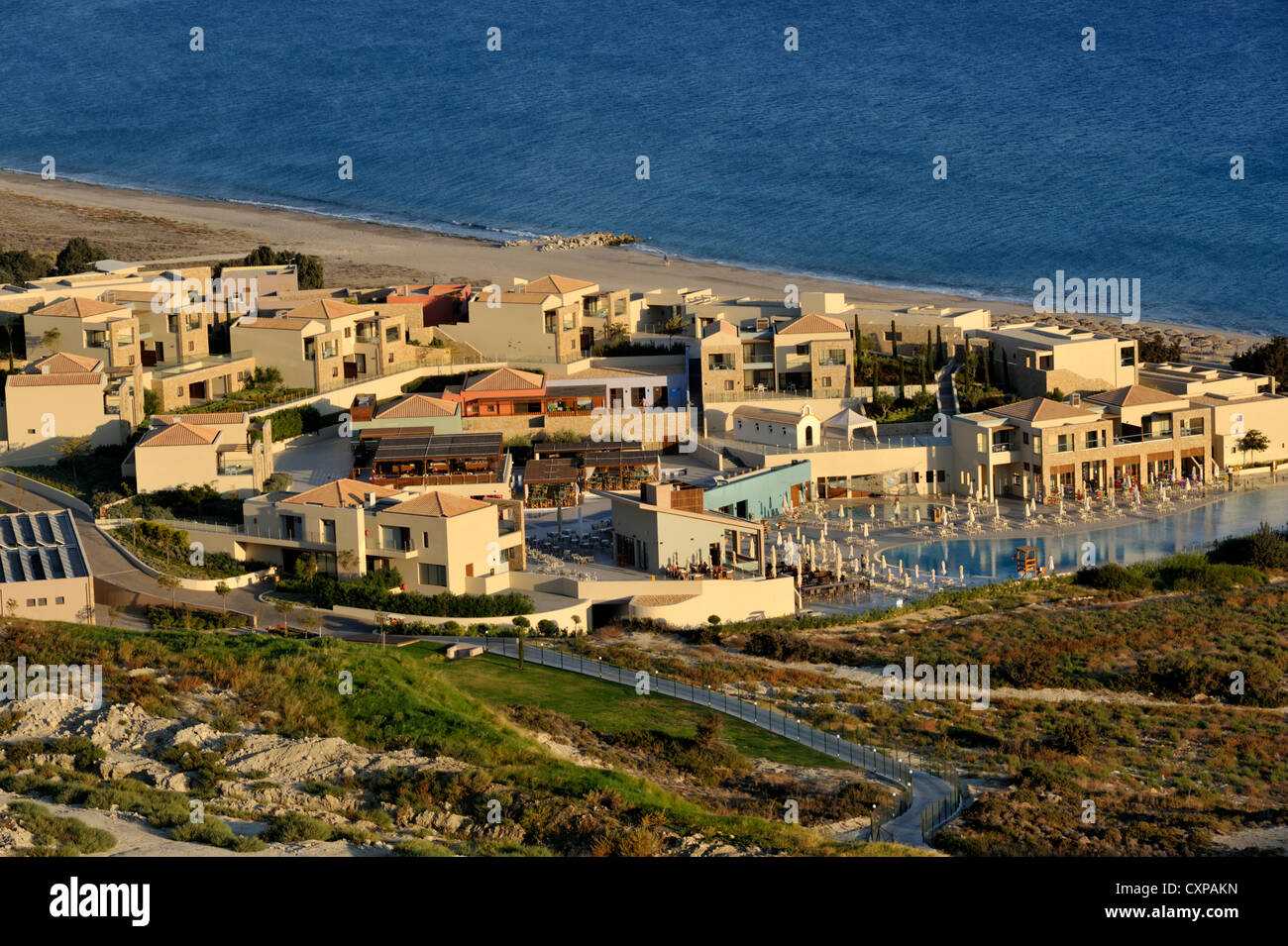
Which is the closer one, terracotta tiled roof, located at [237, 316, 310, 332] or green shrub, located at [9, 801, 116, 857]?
green shrub, located at [9, 801, 116, 857]

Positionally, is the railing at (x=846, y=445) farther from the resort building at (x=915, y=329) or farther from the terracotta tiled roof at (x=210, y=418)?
the terracotta tiled roof at (x=210, y=418)

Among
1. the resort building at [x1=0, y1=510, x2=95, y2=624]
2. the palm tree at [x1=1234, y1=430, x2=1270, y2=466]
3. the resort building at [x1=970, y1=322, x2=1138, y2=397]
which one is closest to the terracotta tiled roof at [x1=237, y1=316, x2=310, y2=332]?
the resort building at [x1=0, y1=510, x2=95, y2=624]

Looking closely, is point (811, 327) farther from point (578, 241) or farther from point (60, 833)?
point (578, 241)

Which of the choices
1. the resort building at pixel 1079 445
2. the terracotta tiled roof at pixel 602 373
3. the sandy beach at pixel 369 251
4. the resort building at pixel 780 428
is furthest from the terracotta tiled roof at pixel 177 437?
the sandy beach at pixel 369 251

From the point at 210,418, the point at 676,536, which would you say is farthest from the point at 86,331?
the point at 676,536

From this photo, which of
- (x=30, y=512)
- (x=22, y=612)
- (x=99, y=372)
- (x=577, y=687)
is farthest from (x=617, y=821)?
(x=99, y=372)

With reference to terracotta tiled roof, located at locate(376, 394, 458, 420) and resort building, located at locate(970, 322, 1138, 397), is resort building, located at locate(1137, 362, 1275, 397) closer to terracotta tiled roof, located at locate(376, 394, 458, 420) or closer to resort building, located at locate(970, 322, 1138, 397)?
resort building, located at locate(970, 322, 1138, 397)

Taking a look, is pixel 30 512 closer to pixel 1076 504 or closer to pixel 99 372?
pixel 99 372
